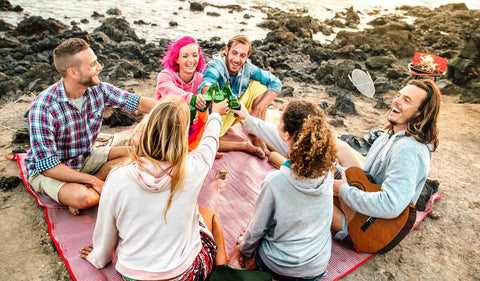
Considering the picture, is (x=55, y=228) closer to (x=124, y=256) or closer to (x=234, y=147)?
(x=124, y=256)

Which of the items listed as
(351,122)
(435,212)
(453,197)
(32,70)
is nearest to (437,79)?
(351,122)

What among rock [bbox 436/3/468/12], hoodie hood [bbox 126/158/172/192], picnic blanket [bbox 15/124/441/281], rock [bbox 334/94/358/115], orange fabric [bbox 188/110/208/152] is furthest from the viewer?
rock [bbox 436/3/468/12]

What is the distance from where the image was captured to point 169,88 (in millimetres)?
4090

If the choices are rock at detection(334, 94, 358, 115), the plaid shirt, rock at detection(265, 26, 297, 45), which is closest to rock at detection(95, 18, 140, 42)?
rock at detection(265, 26, 297, 45)

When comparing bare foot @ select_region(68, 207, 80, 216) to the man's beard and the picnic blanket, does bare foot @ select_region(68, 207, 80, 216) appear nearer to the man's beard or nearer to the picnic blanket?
the picnic blanket

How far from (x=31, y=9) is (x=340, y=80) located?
1585cm

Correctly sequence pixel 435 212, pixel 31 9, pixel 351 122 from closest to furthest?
1. pixel 435 212
2. pixel 351 122
3. pixel 31 9

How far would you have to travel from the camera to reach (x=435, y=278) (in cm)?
314

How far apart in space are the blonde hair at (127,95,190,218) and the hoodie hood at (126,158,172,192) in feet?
0.05

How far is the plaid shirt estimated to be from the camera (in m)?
3.01

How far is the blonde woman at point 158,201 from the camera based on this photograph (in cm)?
195

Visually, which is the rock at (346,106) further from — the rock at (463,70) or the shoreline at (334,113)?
the rock at (463,70)

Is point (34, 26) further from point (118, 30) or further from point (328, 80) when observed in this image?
point (328, 80)

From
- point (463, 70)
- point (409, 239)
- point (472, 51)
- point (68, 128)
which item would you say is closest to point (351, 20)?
point (472, 51)
